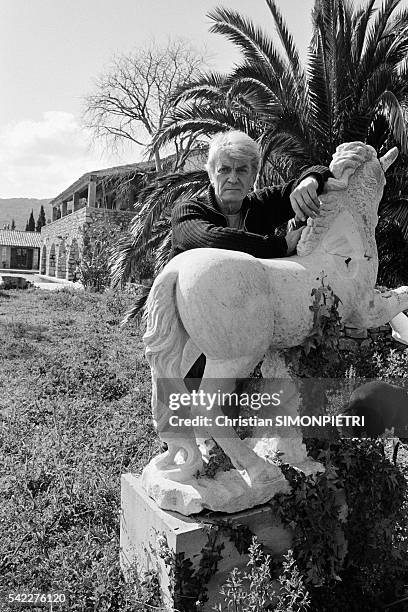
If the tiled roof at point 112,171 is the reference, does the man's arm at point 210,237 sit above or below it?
below

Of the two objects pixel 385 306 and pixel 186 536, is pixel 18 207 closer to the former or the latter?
pixel 385 306

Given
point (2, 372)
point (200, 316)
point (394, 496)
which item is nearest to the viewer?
point (200, 316)

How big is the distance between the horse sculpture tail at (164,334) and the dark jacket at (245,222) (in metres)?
0.18

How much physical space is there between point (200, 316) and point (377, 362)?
6.36 ft

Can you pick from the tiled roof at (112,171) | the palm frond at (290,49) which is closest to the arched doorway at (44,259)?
the tiled roof at (112,171)

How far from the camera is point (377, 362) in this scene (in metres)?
3.03

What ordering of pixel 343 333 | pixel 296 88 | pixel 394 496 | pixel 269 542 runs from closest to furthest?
pixel 269 542 < pixel 343 333 < pixel 394 496 < pixel 296 88

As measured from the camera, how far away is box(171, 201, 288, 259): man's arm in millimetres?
1593

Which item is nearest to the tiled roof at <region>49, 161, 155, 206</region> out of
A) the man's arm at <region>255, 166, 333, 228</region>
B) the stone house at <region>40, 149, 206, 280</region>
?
the stone house at <region>40, 149, 206, 280</region>

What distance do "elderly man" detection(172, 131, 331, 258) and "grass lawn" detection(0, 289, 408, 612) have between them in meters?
1.18

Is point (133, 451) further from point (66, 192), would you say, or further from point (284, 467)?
point (66, 192)

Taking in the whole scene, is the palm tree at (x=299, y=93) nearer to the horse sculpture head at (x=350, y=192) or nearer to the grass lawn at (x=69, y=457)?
the grass lawn at (x=69, y=457)

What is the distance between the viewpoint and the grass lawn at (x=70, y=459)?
1.86m

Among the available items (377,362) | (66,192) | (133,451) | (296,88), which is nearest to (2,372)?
(133,451)
